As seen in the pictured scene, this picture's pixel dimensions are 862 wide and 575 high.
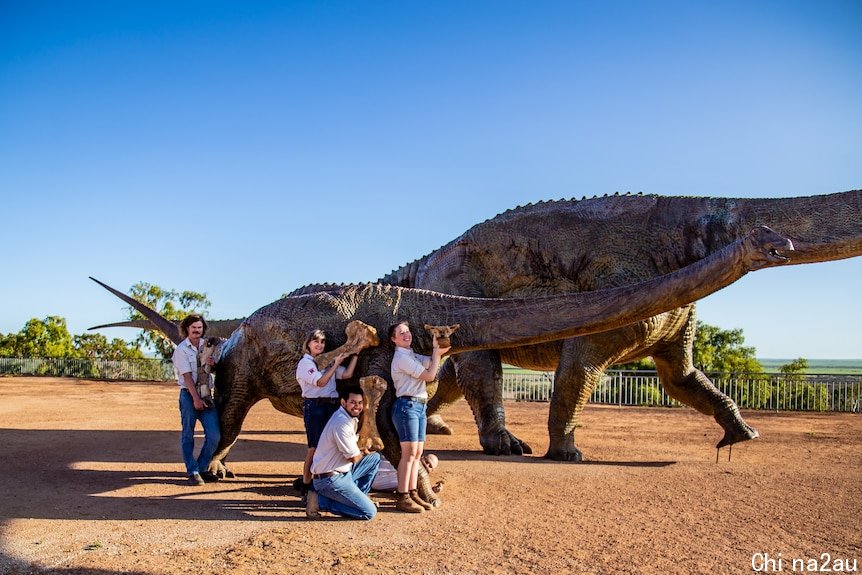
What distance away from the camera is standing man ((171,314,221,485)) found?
7621 millimetres

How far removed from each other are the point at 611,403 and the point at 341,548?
59.2 ft

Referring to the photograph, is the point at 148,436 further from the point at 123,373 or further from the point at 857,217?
the point at 123,373

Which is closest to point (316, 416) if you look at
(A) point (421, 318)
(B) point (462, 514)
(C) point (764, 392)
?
(A) point (421, 318)

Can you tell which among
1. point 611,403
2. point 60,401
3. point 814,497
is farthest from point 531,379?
point 814,497

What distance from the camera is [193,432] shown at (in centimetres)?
780

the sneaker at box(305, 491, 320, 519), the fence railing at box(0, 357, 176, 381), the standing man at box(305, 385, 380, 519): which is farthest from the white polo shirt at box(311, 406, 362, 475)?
the fence railing at box(0, 357, 176, 381)

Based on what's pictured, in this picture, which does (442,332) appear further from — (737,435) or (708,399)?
(737,435)

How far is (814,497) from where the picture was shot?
23.3ft

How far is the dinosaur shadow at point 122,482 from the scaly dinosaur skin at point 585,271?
3.14 metres

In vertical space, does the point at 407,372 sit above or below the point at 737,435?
above

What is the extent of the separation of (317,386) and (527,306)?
1944 mm

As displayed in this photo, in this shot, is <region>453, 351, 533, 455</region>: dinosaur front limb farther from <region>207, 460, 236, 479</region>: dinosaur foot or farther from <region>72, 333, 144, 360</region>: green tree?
<region>72, 333, 144, 360</region>: green tree

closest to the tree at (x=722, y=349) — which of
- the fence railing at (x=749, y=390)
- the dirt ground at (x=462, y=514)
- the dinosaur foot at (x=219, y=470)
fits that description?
the fence railing at (x=749, y=390)

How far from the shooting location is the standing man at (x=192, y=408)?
25.0 feet
